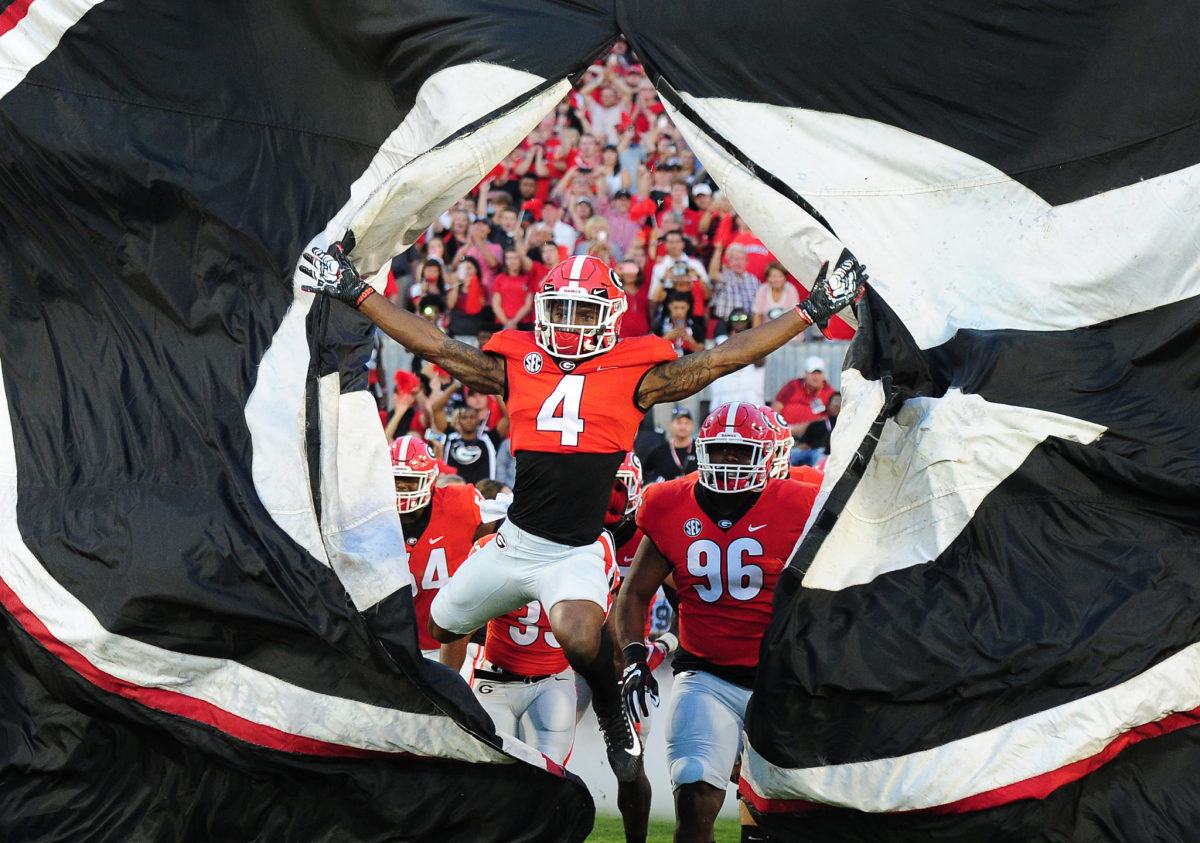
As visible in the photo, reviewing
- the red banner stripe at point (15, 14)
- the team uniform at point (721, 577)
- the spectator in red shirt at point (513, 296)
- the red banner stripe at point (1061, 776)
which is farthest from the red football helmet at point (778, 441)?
the spectator in red shirt at point (513, 296)

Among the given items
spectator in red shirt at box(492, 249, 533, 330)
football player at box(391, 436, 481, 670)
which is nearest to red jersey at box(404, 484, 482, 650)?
football player at box(391, 436, 481, 670)

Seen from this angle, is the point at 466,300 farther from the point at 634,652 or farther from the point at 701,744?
the point at 701,744

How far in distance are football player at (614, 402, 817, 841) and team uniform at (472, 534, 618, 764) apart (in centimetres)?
23

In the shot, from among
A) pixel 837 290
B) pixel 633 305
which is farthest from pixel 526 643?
pixel 633 305

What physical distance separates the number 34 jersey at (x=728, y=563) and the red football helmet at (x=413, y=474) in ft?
3.22

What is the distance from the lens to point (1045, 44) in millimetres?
4691

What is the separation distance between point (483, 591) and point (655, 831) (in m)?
2.11

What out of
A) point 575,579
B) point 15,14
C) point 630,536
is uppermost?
point 15,14

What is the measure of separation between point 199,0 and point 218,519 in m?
1.85

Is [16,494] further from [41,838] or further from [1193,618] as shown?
[1193,618]

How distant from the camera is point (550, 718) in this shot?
18.7 feet

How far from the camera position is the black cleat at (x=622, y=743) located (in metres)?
4.98

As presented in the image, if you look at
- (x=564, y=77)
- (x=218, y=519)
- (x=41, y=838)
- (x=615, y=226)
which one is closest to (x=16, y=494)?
(x=218, y=519)

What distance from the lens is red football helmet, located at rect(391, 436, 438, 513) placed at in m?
5.96
